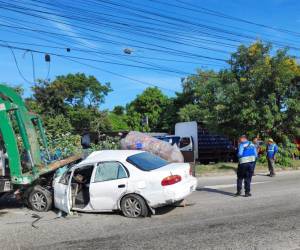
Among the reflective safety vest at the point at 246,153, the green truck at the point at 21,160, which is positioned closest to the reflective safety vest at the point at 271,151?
the reflective safety vest at the point at 246,153

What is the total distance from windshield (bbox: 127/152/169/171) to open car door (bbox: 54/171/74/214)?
1.38 metres

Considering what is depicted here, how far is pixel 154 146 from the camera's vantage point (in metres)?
16.3

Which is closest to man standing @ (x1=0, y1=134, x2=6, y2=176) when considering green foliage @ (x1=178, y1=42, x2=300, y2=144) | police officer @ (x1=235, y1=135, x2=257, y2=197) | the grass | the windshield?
the windshield

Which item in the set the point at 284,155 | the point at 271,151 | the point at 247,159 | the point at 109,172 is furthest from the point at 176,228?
the point at 284,155

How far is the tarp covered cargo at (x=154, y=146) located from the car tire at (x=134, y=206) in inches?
249

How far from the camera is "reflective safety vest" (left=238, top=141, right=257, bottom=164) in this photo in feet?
38.7

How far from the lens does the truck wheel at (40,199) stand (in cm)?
1057

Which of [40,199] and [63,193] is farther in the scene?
[40,199]

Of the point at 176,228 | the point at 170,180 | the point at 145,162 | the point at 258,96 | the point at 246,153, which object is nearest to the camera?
the point at 176,228

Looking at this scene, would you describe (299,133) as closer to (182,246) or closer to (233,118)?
(233,118)

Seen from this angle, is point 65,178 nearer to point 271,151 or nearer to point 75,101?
point 271,151

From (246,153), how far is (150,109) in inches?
1715

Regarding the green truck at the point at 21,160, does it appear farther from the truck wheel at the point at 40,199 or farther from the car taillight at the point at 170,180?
the car taillight at the point at 170,180

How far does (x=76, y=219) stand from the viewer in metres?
9.49
